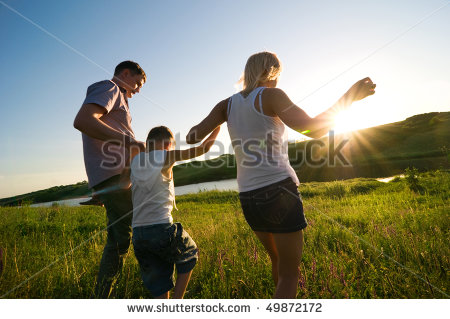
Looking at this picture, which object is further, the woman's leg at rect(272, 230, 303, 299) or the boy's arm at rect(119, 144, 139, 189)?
the boy's arm at rect(119, 144, 139, 189)

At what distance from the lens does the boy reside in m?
2.38

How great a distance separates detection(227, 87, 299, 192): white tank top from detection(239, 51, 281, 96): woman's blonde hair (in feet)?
0.46

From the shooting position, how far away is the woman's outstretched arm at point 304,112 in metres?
1.73

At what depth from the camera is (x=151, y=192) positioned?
2.46m

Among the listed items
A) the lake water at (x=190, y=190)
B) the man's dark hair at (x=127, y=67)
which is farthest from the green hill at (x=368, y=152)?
the man's dark hair at (x=127, y=67)

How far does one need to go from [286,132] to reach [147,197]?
1535 mm

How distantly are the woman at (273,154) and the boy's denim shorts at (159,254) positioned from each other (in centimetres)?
88

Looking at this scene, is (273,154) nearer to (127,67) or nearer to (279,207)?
(279,207)

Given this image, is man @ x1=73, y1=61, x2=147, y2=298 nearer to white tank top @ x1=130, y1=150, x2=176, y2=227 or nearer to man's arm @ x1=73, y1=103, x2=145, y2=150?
man's arm @ x1=73, y1=103, x2=145, y2=150

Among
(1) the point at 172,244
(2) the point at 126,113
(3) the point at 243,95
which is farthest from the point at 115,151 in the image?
(3) the point at 243,95

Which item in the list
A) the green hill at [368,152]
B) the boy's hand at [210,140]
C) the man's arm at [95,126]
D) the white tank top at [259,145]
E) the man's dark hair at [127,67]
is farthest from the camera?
the green hill at [368,152]

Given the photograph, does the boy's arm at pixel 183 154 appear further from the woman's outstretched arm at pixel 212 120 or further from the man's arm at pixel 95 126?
the man's arm at pixel 95 126

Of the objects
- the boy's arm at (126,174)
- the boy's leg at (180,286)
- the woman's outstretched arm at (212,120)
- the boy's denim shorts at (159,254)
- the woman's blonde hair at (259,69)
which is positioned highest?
the woman's blonde hair at (259,69)

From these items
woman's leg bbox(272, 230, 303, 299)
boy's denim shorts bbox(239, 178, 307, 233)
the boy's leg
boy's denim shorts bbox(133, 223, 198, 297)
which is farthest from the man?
woman's leg bbox(272, 230, 303, 299)
